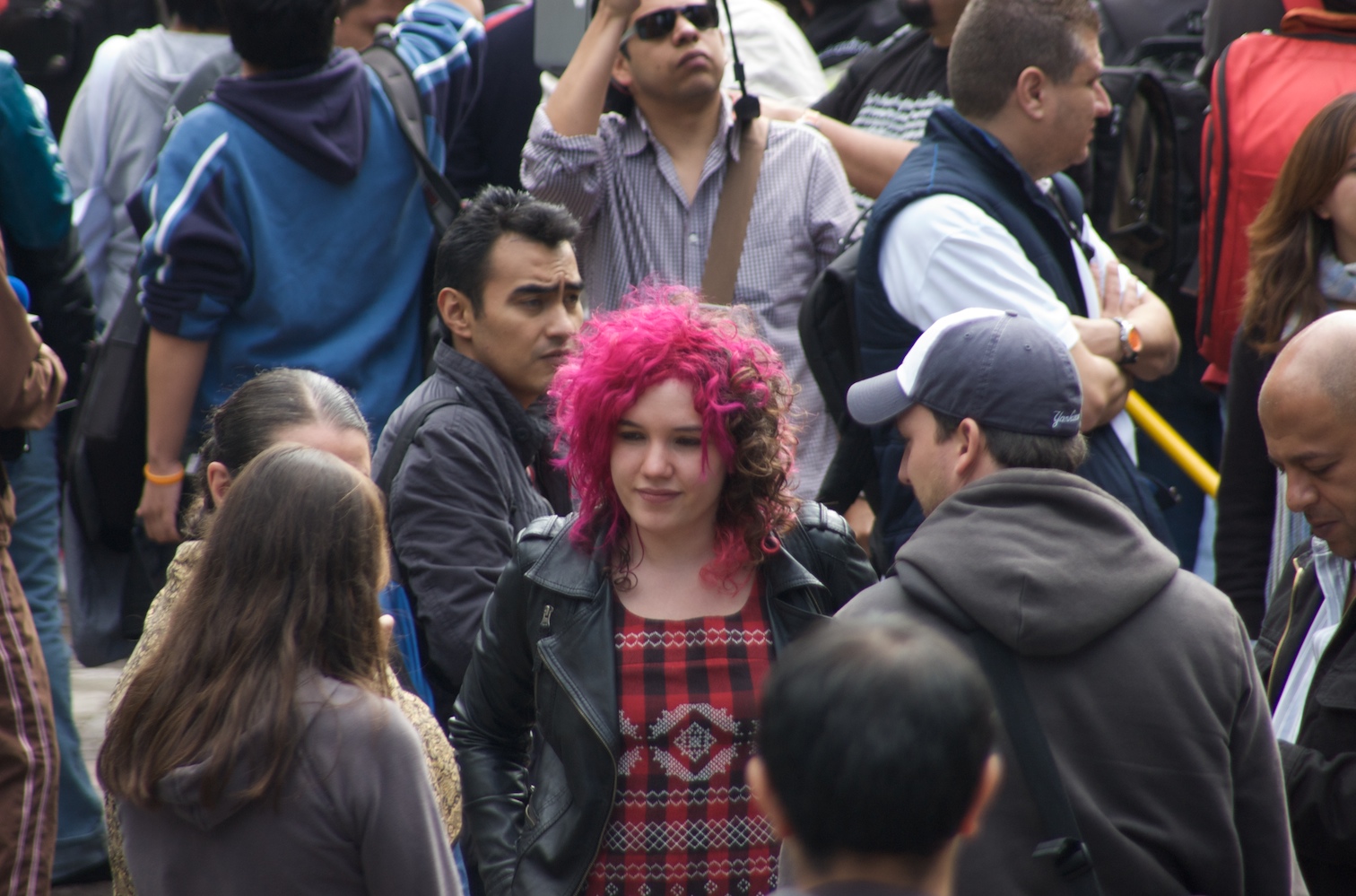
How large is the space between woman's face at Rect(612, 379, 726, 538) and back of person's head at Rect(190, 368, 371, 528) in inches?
25.5

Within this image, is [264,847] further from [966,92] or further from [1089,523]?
[966,92]

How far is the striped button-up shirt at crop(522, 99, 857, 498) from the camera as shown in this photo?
4324 millimetres

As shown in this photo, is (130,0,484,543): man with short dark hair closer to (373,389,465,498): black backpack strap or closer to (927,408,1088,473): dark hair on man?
(373,389,465,498): black backpack strap

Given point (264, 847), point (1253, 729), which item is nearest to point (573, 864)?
point (264, 847)

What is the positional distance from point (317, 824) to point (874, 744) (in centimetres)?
98

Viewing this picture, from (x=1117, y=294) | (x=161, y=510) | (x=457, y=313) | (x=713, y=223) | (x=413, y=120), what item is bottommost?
(x=161, y=510)

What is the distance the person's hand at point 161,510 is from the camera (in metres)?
4.07

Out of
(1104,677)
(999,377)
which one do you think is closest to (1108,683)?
(1104,677)

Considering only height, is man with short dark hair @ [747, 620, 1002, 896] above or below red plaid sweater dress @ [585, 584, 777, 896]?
above

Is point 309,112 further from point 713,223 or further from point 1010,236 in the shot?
point 1010,236

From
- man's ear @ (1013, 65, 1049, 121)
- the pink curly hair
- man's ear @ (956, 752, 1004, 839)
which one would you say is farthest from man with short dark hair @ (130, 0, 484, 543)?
man's ear @ (956, 752, 1004, 839)

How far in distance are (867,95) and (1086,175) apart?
0.83 meters

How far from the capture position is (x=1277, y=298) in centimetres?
368

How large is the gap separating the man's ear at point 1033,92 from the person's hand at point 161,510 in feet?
8.22
